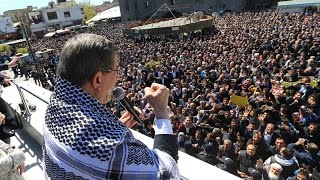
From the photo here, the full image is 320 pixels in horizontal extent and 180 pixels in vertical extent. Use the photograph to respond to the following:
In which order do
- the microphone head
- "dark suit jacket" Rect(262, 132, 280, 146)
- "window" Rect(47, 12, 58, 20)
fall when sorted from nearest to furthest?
1. the microphone head
2. "dark suit jacket" Rect(262, 132, 280, 146)
3. "window" Rect(47, 12, 58, 20)

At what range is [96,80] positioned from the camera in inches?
52.3

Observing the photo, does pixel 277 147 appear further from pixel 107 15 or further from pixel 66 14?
pixel 66 14

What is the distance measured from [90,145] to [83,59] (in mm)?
369

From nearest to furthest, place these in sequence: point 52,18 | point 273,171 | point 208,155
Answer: point 273,171, point 208,155, point 52,18

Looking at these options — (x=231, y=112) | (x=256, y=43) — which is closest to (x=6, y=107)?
(x=231, y=112)

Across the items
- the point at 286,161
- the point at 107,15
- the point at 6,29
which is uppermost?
the point at 286,161

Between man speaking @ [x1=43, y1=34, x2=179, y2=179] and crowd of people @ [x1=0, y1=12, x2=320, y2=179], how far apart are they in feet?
2.01

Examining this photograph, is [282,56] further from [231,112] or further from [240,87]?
[231,112]

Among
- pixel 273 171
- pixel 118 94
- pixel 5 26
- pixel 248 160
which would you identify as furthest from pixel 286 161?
pixel 5 26

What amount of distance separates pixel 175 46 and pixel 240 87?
10.3 m

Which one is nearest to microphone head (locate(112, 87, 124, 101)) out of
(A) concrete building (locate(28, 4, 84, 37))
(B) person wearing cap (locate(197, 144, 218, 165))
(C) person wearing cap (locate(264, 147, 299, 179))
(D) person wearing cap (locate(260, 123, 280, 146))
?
(C) person wearing cap (locate(264, 147, 299, 179))

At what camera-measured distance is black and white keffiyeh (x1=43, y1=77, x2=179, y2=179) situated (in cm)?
114

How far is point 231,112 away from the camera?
808 cm

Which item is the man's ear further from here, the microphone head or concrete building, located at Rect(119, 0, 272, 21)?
concrete building, located at Rect(119, 0, 272, 21)
